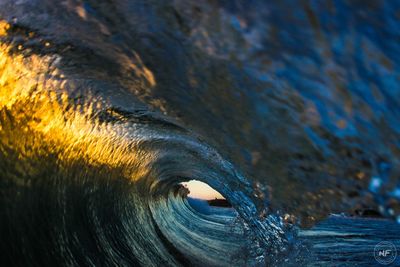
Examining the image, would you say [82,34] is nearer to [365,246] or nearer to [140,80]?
[140,80]

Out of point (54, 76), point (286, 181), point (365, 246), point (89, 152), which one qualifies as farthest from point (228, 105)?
point (365, 246)

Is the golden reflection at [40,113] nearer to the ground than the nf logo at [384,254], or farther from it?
nearer to the ground

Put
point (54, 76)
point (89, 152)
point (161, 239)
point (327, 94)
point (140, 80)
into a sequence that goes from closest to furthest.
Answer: point (327, 94) → point (140, 80) → point (54, 76) → point (89, 152) → point (161, 239)

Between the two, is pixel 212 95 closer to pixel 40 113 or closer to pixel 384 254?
pixel 40 113

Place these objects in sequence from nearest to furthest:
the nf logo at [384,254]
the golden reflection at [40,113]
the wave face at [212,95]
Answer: the wave face at [212,95] → the golden reflection at [40,113] → the nf logo at [384,254]

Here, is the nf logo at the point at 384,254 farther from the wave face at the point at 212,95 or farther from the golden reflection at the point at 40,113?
the golden reflection at the point at 40,113

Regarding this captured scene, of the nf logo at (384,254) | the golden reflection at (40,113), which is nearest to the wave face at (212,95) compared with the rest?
the golden reflection at (40,113)
